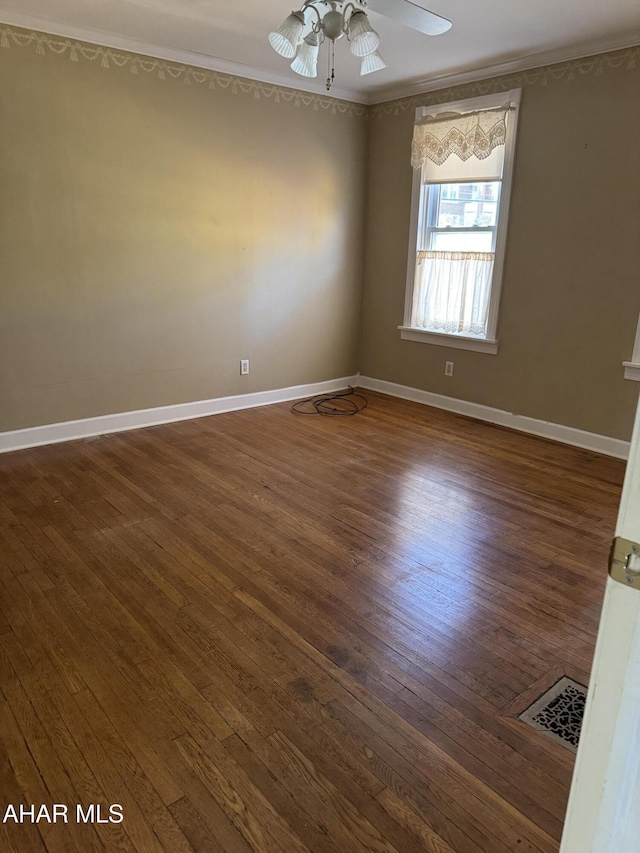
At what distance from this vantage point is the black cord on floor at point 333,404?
16.4 ft

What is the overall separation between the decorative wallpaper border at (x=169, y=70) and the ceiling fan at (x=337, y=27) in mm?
1560

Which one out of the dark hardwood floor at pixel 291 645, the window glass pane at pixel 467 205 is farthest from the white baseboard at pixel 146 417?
the window glass pane at pixel 467 205

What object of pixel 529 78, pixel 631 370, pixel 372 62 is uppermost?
pixel 529 78

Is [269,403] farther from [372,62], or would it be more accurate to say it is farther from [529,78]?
[529,78]

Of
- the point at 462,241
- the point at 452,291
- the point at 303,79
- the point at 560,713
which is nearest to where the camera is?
the point at 560,713

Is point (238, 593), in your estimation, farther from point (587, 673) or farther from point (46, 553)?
point (587, 673)

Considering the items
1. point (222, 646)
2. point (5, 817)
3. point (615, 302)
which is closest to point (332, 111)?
point (615, 302)

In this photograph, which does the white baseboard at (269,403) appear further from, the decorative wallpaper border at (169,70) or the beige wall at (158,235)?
the decorative wallpaper border at (169,70)

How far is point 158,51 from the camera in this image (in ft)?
13.0

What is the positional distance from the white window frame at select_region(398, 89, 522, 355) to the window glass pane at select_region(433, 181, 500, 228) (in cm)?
11

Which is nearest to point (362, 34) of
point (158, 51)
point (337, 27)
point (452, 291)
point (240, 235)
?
point (337, 27)

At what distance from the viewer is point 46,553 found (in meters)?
2.65

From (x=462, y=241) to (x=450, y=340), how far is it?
2.64 ft

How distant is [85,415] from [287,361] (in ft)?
6.03
